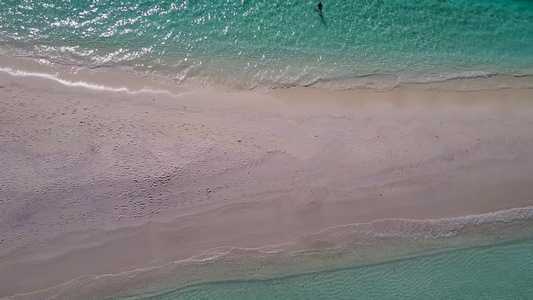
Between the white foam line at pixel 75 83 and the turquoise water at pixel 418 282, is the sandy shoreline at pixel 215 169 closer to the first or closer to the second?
the white foam line at pixel 75 83

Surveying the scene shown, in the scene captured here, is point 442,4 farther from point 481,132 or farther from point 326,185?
point 326,185

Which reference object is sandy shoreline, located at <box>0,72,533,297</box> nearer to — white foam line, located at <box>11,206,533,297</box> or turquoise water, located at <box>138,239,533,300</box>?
white foam line, located at <box>11,206,533,297</box>

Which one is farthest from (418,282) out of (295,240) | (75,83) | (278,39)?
(75,83)

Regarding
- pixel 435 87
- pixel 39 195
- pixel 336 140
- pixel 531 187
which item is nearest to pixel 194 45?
pixel 336 140

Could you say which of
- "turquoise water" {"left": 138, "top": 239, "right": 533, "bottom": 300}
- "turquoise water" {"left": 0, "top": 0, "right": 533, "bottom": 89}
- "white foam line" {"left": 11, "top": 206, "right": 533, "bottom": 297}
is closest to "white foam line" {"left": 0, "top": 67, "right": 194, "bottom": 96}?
"turquoise water" {"left": 0, "top": 0, "right": 533, "bottom": 89}

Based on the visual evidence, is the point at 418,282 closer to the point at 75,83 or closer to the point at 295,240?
the point at 295,240
